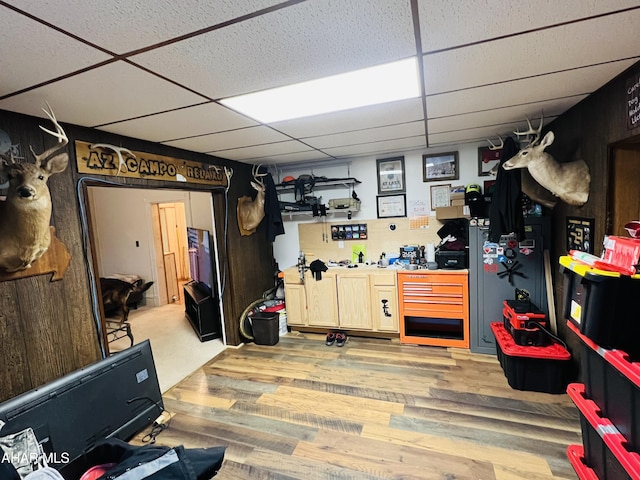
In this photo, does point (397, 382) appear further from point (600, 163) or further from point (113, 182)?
point (113, 182)

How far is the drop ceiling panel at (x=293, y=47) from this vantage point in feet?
3.57

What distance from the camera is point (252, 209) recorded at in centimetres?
398

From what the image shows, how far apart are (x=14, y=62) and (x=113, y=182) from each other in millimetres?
1199

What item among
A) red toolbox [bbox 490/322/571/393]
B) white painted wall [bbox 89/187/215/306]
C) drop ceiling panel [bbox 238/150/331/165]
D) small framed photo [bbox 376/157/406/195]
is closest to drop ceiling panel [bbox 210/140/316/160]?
drop ceiling panel [bbox 238/150/331/165]

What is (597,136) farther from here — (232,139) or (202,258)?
(202,258)

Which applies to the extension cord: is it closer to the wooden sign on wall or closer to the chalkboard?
the wooden sign on wall

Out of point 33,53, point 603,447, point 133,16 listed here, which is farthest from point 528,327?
point 33,53

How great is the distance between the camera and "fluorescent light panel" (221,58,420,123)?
1.61 meters

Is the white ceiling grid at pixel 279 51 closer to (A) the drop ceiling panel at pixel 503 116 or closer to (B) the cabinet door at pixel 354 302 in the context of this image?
(A) the drop ceiling panel at pixel 503 116

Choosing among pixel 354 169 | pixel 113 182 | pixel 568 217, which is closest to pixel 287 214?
pixel 354 169

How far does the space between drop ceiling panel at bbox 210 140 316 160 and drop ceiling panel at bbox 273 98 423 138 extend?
1.33 feet

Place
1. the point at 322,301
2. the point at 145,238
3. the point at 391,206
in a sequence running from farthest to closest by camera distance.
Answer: the point at 145,238 → the point at 391,206 → the point at 322,301

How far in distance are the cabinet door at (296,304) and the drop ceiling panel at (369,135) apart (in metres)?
1.91

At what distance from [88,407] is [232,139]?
2288 mm
